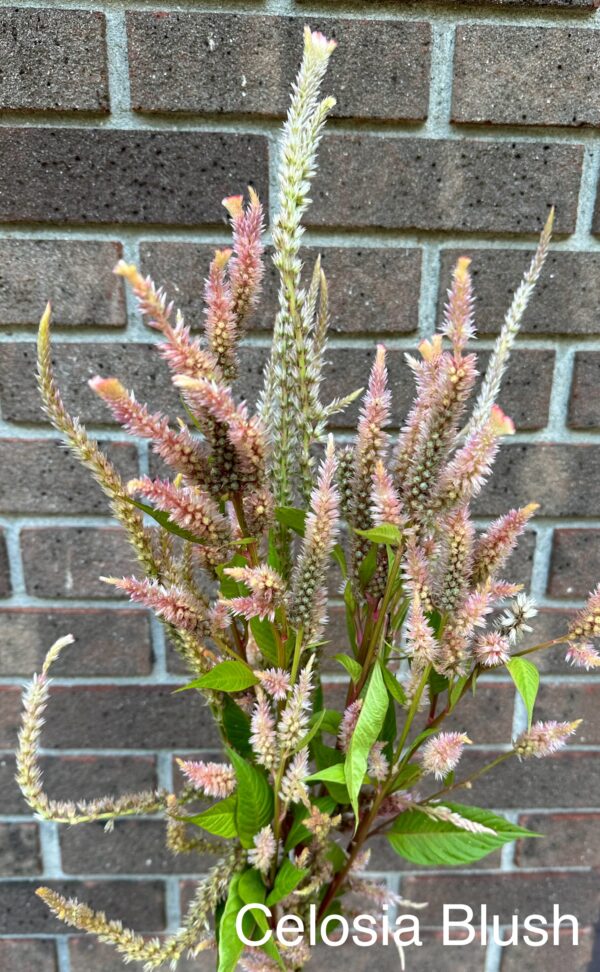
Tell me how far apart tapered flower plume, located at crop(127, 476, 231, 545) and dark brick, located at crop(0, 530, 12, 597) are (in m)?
0.45

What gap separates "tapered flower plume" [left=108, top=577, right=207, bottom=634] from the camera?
453mm

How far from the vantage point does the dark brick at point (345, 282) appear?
0.72 m

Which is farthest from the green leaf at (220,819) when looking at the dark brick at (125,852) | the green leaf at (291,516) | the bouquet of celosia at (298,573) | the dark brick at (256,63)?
the dark brick at (256,63)

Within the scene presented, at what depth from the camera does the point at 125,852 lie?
90 centimetres

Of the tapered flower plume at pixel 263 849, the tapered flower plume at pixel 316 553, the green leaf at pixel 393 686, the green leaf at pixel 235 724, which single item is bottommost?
the tapered flower plume at pixel 263 849

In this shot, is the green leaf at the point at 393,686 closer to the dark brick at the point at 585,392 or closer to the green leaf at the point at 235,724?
the green leaf at the point at 235,724

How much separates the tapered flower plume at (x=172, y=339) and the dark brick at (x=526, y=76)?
48cm

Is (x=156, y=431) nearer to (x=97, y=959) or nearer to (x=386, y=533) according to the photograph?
(x=386, y=533)

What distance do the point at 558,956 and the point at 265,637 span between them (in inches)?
33.1

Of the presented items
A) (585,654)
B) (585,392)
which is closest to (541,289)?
(585,392)

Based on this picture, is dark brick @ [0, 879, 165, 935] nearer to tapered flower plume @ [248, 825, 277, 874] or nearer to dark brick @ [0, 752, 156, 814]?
dark brick @ [0, 752, 156, 814]

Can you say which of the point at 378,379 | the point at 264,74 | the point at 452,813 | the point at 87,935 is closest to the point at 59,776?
the point at 87,935

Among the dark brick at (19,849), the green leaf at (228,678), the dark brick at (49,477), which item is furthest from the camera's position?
the dark brick at (19,849)

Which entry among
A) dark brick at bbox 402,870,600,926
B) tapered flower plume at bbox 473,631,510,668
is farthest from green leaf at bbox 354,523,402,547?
dark brick at bbox 402,870,600,926
